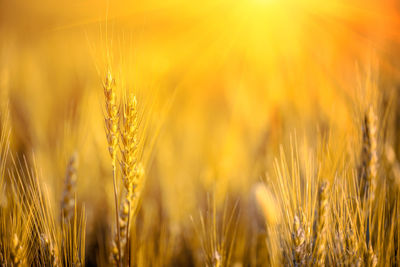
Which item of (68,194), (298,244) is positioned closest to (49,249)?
(68,194)

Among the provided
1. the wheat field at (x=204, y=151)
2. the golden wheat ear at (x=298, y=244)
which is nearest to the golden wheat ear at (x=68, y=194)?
the wheat field at (x=204, y=151)

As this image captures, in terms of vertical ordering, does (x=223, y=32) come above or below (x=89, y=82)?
above

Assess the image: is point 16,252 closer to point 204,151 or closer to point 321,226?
point 321,226

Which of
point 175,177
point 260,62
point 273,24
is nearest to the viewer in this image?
point 175,177

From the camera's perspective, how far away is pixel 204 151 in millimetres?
2105

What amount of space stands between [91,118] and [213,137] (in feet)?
2.77

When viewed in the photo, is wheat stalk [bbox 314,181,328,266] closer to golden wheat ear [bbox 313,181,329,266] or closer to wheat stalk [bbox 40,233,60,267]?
golden wheat ear [bbox 313,181,329,266]

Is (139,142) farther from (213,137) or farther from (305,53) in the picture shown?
(305,53)

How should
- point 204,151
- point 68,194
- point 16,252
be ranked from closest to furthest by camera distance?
point 16,252, point 68,194, point 204,151

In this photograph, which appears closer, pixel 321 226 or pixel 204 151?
pixel 321 226

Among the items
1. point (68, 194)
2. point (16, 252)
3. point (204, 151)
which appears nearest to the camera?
point (16, 252)

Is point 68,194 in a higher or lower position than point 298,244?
higher

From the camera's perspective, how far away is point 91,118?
1.78 meters

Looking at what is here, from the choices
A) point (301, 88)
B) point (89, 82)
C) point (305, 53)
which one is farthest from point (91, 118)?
point (305, 53)
